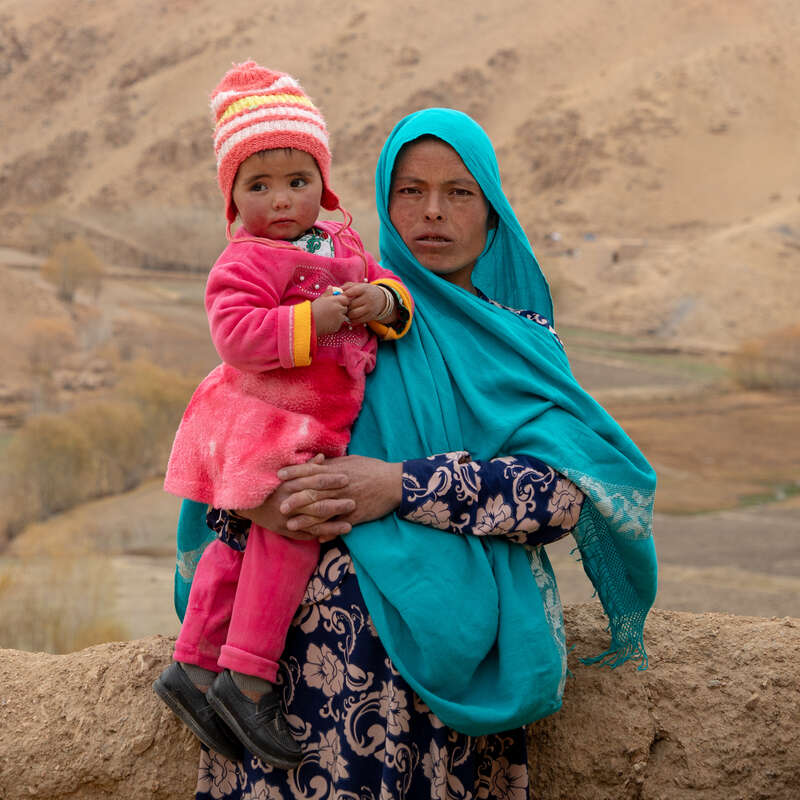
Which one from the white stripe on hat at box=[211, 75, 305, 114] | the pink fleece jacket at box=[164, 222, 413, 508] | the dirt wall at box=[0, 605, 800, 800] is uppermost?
the white stripe on hat at box=[211, 75, 305, 114]

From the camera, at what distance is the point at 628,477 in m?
1.87

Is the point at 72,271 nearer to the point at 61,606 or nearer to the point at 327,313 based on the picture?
the point at 61,606

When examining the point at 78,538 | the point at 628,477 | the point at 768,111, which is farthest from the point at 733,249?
the point at 628,477

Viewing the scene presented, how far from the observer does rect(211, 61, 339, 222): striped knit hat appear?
68.6 inches

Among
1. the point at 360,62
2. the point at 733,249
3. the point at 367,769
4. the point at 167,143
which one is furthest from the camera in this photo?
the point at 360,62

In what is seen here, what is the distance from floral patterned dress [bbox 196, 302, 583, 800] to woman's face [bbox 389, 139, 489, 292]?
0.45 metres

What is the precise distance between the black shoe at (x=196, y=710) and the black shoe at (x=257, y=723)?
0.30 feet

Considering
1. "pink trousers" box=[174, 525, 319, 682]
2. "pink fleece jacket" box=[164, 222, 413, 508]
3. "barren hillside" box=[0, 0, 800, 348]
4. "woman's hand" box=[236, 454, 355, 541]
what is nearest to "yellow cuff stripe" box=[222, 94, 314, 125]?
"pink fleece jacket" box=[164, 222, 413, 508]

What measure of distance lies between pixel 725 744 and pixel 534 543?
785mm

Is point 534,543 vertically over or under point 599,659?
over

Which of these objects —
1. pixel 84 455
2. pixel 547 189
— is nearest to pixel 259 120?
pixel 84 455

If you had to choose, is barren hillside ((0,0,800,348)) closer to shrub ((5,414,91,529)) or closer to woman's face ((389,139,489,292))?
shrub ((5,414,91,529))

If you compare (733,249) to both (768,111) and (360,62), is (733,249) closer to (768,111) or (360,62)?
(768,111)

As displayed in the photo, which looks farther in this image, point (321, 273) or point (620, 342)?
point (620, 342)
